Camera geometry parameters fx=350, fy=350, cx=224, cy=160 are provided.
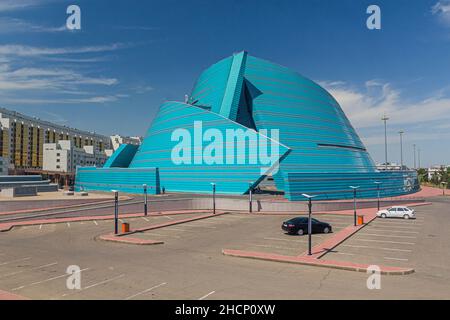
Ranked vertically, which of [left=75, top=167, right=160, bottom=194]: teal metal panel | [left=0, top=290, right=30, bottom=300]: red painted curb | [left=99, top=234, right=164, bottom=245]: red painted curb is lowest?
[left=99, top=234, right=164, bottom=245]: red painted curb

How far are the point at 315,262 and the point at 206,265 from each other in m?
5.61

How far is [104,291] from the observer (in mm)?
13320

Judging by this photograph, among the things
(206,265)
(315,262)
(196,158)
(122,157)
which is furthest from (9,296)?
(122,157)

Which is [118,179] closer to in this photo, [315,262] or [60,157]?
[315,262]

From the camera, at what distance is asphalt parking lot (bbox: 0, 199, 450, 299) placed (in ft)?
43.8

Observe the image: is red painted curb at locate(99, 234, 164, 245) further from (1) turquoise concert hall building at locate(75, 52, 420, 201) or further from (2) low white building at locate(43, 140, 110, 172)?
(2) low white building at locate(43, 140, 110, 172)

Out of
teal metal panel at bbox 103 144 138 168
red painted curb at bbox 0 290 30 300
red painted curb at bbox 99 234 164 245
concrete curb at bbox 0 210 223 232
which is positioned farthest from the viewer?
teal metal panel at bbox 103 144 138 168

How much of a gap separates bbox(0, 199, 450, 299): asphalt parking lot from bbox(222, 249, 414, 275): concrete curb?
18.6 inches

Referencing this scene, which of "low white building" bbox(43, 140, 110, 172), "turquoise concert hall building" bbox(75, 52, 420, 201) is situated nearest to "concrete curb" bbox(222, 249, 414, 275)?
"turquoise concert hall building" bbox(75, 52, 420, 201)

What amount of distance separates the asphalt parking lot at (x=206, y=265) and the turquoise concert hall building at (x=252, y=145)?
24.3m

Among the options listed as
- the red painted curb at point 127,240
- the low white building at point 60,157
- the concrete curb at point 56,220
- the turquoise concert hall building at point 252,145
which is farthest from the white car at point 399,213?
the low white building at point 60,157

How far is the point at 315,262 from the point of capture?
59.2 feet
